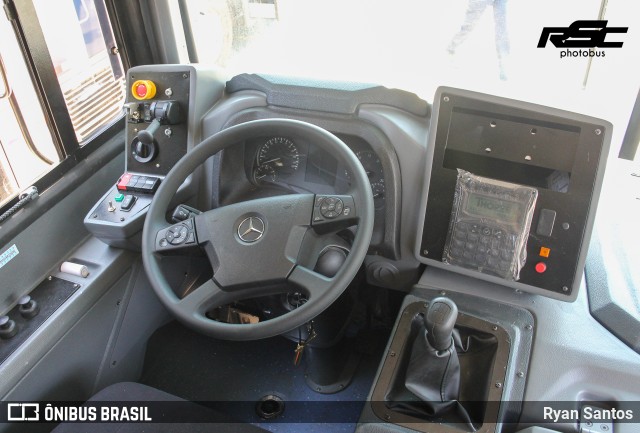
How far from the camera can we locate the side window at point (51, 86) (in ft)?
5.02

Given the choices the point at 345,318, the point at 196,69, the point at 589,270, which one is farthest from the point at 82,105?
the point at 589,270

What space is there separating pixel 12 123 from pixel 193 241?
789mm

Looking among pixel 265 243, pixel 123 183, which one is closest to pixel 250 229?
pixel 265 243

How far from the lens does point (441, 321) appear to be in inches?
44.2

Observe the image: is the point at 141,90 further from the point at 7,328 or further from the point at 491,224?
the point at 491,224

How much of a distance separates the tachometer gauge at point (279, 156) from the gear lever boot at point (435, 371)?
641 millimetres

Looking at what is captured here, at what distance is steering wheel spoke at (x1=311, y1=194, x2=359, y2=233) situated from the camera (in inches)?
47.4

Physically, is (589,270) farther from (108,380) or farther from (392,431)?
(108,380)

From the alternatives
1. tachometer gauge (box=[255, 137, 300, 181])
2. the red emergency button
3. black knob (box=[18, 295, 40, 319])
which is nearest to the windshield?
the red emergency button

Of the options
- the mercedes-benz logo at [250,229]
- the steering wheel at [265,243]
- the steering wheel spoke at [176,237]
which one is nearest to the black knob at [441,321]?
the steering wheel at [265,243]

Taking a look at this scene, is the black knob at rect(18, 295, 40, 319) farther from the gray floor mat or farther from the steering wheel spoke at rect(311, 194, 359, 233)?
the steering wheel spoke at rect(311, 194, 359, 233)

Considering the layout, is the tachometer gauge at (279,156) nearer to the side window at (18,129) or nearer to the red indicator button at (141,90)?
the red indicator button at (141,90)

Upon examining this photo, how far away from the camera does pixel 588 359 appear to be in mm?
1231

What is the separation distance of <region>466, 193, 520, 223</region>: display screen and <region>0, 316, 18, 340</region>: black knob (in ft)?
4.10
